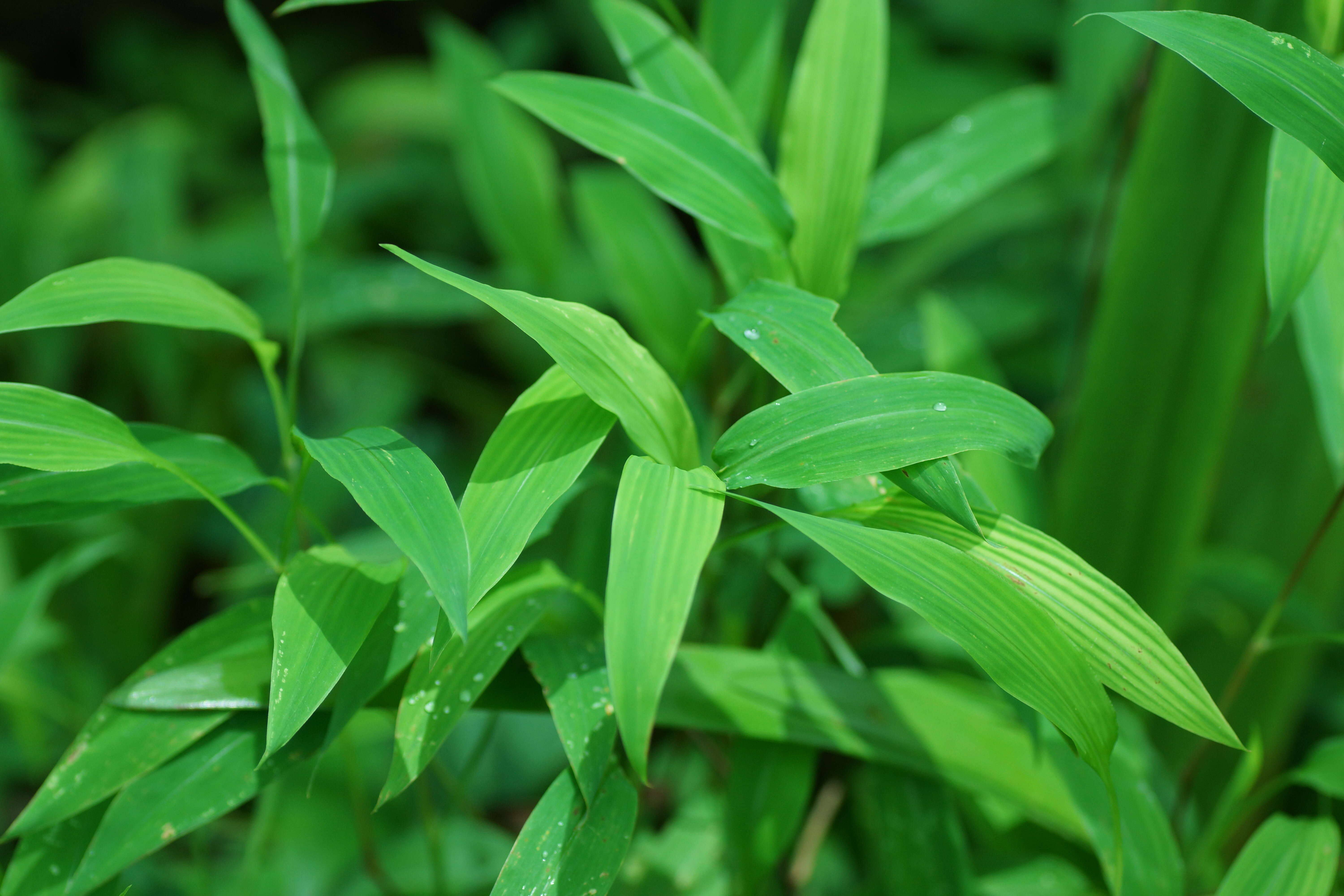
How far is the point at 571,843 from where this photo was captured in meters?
0.35

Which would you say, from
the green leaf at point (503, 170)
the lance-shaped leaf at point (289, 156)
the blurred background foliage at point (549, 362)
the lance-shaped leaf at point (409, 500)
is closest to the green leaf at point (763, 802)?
the blurred background foliage at point (549, 362)

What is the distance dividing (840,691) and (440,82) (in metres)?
0.95

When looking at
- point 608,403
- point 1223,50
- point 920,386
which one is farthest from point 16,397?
point 1223,50

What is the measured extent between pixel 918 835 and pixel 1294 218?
34 centimetres

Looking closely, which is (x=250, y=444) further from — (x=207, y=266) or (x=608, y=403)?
(x=608, y=403)

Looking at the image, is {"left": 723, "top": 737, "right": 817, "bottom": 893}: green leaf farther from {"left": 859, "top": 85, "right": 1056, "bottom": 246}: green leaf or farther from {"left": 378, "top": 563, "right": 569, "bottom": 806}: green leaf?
{"left": 859, "top": 85, "right": 1056, "bottom": 246}: green leaf

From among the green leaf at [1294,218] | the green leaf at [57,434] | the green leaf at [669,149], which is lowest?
the green leaf at [57,434]

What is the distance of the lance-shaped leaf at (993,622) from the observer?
31cm

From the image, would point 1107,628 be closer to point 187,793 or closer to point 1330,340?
point 1330,340

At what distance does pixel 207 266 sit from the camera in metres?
1.02

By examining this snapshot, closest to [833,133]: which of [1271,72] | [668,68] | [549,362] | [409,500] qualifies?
[668,68]

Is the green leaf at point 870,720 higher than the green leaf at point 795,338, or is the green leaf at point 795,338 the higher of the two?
the green leaf at point 795,338

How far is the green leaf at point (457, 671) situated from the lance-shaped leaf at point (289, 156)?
0.20 metres

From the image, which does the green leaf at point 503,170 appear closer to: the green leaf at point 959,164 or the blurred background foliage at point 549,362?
the blurred background foliage at point 549,362
